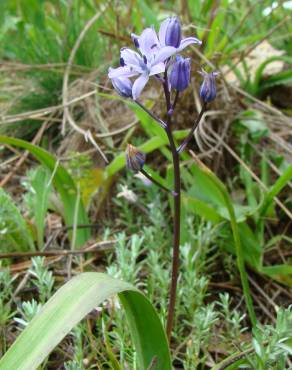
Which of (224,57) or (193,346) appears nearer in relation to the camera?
(193,346)

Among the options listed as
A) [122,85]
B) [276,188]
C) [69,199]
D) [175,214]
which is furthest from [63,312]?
[69,199]

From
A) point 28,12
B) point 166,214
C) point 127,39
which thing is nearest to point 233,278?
point 166,214

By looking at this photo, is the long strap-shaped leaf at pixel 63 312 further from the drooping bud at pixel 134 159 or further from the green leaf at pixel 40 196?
the green leaf at pixel 40 196

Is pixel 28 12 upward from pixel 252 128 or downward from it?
upward

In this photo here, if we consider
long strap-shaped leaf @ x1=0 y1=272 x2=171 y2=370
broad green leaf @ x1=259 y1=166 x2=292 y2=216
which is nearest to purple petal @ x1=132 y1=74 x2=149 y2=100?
long strap-shaped leaf @ x1=0 y1=272 x2=171 y2=370

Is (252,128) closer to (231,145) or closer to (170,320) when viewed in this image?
(231,145)

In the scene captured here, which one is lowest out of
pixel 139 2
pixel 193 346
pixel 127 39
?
pixel 193 346

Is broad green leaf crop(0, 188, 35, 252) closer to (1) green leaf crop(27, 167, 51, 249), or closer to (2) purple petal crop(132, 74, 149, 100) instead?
(1) green leaf crop(27, 167, 51, 249)
